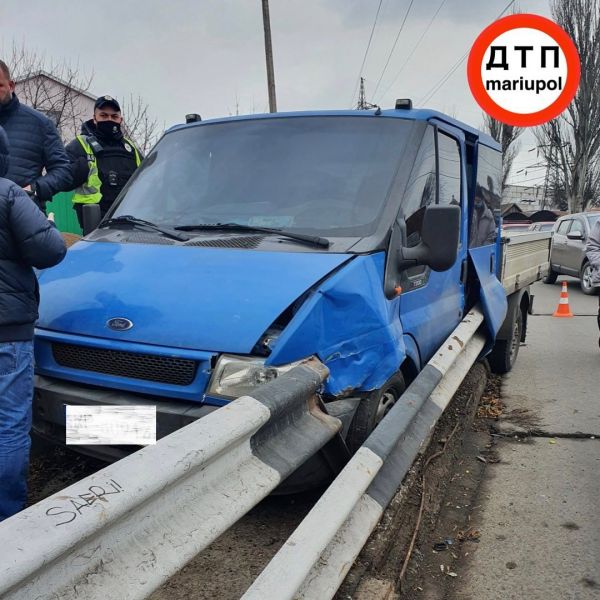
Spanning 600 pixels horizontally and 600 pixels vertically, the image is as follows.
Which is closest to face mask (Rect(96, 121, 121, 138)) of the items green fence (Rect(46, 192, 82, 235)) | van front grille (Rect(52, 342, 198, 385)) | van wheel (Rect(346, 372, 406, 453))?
van front grille (Rect(52, 342, 198, 385))

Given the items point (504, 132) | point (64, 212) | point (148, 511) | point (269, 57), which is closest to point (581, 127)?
point (504, 132)

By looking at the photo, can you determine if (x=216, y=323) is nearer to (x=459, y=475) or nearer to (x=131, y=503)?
(x=131, y=503)

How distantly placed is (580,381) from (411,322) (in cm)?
384

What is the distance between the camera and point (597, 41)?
100 feet

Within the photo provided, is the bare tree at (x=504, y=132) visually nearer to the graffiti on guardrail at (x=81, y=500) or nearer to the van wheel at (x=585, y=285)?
the van wheel at (x=585, y=285)

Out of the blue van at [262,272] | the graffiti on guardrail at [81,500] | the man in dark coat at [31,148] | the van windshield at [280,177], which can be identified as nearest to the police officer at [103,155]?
the man in dark coat at [31,148]

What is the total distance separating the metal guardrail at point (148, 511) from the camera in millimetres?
1232

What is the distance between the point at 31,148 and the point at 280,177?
76.6 inches

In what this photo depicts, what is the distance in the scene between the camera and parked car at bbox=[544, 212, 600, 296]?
14.6 metres

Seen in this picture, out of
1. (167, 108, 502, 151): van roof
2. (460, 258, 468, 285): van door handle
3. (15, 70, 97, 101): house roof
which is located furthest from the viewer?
(15, 70, 97, 101): house roof

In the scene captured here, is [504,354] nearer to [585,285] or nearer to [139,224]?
[139,224]

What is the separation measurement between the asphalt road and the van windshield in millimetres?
1778

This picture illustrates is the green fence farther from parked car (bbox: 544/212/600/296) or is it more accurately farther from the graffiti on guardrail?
the graffiti on guardrail

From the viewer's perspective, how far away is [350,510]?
7.28ft
